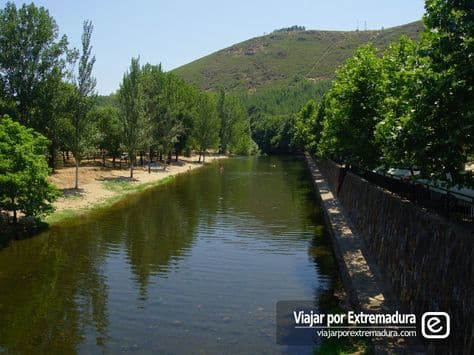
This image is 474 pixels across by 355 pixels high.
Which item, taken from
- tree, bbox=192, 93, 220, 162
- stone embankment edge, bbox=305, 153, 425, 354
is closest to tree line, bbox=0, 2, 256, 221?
tree, bbox=192, 93, 220, 162

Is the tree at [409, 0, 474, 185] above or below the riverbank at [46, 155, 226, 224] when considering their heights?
above

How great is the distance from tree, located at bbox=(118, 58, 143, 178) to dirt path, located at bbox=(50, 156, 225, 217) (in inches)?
120

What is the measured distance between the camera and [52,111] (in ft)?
141

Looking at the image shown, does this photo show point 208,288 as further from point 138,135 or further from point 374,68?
point 138,135

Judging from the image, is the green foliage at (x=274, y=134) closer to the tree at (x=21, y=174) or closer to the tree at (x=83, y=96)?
the tree at (x=83, y=96)

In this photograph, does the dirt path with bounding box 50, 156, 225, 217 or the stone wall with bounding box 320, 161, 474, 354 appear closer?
the stone wall with bounding box 320, 161, 474, 354

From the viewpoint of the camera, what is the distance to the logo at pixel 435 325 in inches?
414

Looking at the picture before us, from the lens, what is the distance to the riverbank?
35.8 meters

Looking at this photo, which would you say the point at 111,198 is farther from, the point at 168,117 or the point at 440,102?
the point at 440,102

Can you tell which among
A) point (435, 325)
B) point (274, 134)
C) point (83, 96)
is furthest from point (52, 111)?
point (274, 134)

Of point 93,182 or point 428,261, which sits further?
point 93,182

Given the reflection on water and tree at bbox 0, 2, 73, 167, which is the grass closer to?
the reflection on water

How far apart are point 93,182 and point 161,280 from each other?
3224cm

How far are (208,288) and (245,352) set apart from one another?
5828 millimetres
